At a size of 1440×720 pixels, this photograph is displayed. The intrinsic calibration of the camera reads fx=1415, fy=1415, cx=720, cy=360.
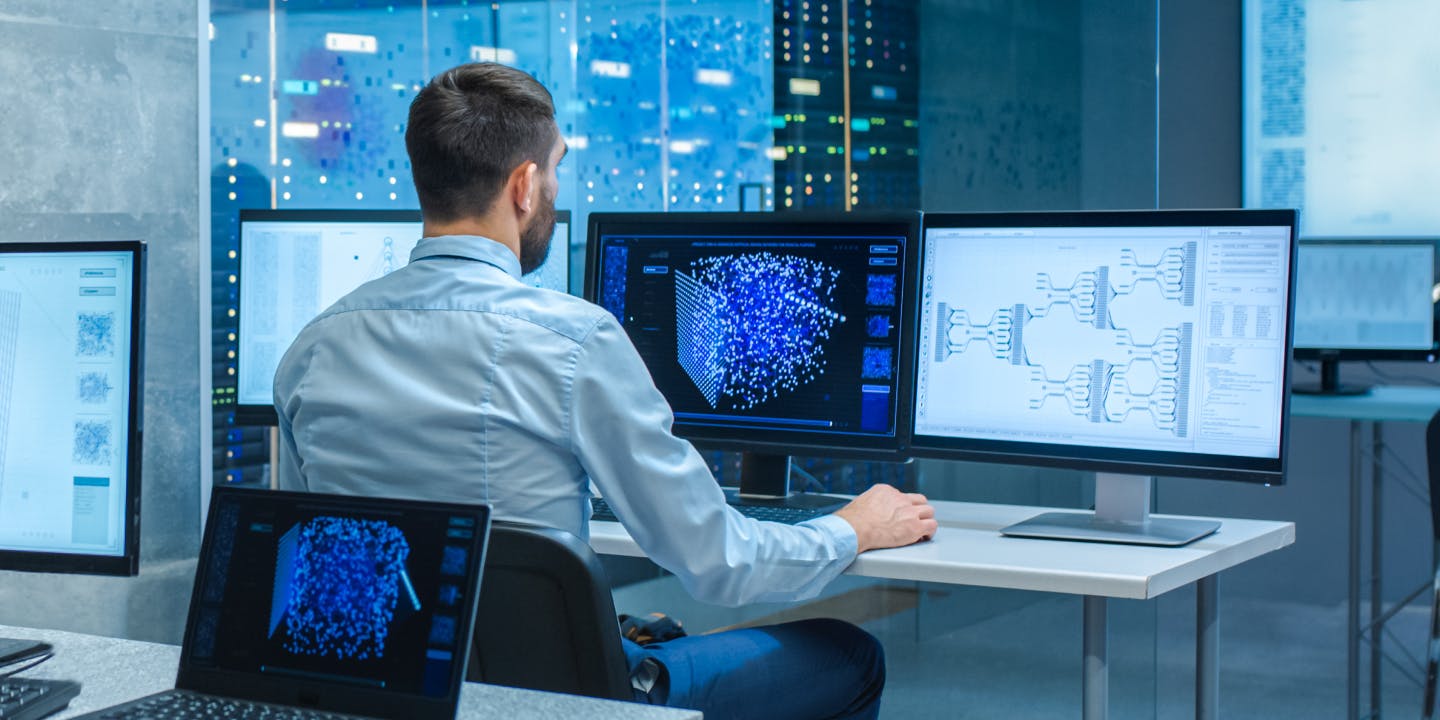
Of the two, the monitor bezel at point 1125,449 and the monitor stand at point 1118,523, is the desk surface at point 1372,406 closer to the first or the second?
the monitor stand at point 1118,523

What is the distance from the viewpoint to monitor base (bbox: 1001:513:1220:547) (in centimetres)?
198

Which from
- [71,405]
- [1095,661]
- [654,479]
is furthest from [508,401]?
[1095,661]

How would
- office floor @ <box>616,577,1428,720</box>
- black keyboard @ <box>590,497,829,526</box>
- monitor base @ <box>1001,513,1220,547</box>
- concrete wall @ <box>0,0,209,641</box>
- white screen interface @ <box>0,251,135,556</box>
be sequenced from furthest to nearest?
office floor @ <box>616,577,1428,720</box> → concrete wall @ <box>0,0,209,641</box> → black keyboard @ <box>590,497,829,526</box> → monitor base @ <box>1001,513,1220,547</box> → white screen interface @ <box>0,251,135,556</box>

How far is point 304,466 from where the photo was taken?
5.22 feet

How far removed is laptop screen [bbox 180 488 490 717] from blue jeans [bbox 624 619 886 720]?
631mm

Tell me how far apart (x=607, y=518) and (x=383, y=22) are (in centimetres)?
204

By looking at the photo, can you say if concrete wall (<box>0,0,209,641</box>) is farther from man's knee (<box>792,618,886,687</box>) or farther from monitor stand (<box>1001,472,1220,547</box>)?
monitor stand (<box>1001,472,1220,547</box>)

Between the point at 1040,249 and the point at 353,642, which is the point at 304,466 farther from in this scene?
the point at 1040,249

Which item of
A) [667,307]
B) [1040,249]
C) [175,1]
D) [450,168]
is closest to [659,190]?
[175,1]

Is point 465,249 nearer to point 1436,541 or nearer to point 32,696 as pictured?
point 32,696

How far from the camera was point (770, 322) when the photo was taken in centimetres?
227

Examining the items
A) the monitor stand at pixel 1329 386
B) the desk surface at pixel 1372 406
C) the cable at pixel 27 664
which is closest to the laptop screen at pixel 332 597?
the cable at pixel 27 664

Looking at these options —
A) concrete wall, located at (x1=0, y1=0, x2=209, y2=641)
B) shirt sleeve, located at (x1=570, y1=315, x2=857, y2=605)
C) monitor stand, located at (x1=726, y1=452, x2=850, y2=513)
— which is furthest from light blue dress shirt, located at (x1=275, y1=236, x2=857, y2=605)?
concrete wall, located at (x1=0, y1=0, x2=209, y2=641)

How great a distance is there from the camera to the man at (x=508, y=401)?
4.92ft
